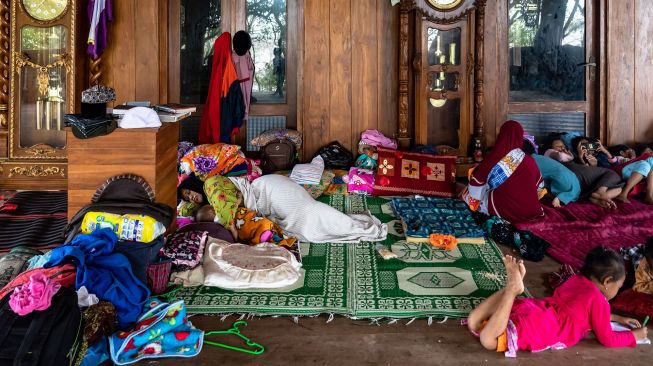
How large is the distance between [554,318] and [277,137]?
437cm

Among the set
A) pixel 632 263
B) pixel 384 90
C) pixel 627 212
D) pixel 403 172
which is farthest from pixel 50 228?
pixel 627 212

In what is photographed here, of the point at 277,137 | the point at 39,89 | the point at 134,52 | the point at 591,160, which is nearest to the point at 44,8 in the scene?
the point at 39,89

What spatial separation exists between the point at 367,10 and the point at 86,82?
126 inches

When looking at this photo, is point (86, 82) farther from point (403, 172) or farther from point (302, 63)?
point (403, 172)

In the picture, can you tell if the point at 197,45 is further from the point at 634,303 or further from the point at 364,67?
the point at 634,303

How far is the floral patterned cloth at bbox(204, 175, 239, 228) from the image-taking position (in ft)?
15.1

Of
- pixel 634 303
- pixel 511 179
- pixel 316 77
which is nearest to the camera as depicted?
pixel 634 303

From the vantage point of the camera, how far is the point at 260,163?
676 centimetres

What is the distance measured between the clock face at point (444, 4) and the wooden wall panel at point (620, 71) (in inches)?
74.7

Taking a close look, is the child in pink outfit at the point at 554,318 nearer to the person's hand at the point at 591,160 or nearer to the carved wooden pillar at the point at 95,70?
the person's hand at the point at 591,160

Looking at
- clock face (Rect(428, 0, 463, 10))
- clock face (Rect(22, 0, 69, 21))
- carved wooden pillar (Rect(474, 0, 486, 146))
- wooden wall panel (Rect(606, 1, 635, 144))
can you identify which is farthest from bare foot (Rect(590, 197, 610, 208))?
clock face (Rect(22, 0, 69, 21))

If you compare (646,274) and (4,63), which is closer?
(646,274)

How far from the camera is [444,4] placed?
6.56 meters

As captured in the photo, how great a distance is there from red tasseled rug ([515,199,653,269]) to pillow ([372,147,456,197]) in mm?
1168
